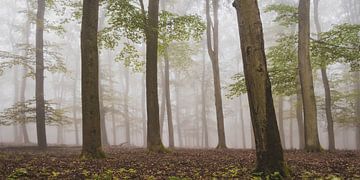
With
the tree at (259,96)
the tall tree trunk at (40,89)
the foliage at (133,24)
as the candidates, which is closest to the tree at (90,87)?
the foliage at (133,24)

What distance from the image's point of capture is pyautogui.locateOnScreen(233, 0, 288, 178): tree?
250 inches

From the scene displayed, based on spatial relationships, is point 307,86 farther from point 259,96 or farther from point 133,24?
point 259,96

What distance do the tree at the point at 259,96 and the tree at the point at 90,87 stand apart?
18.4ft

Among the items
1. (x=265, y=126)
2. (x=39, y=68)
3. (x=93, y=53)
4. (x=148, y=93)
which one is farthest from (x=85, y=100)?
(x=39, y=68)

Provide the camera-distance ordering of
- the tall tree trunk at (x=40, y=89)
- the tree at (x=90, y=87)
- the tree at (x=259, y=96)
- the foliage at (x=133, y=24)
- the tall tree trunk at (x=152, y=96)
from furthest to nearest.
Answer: the tall tree trunk at (x=40, y=89) < the tall tree trunk at (x=152, y=96) < the foliage at (x=133, y=24) < the tree at (x=90, y=87) < the tree at (x=259, y=96)

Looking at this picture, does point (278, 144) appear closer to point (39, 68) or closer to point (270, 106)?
point (270, 106)

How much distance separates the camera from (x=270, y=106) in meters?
6.40

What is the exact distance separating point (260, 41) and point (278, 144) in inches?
83.1

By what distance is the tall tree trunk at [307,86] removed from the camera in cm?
1354

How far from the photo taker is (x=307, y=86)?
1381cm

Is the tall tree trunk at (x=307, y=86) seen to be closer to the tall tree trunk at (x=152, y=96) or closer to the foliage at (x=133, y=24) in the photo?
the foliage at (x=133, y=24)

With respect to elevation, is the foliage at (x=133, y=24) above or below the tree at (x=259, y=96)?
above

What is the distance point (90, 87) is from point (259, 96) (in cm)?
600

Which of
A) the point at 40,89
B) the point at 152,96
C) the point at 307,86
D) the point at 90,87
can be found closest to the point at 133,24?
the point at 152,96
